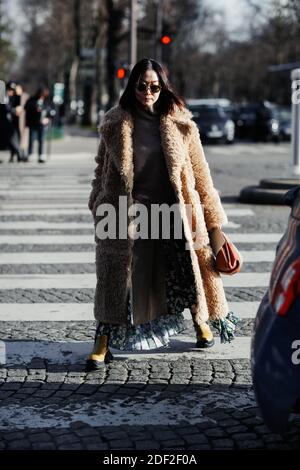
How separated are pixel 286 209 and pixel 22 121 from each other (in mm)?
11267

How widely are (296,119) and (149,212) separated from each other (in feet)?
32.4

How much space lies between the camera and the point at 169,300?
5.39m

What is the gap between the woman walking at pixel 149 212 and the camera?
17.1 ft

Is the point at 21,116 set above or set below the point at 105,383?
above

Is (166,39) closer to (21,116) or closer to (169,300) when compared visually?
(21,116)

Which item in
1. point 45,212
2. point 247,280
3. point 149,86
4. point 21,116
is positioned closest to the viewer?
point 149,86

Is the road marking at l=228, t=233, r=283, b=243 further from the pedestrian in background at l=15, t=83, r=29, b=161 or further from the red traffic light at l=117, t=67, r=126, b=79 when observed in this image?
the red traffic light at l=117, t=67, r=126, b=79

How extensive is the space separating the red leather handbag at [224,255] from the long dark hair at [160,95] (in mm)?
764

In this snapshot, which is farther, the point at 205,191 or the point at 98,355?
the point at 205,191

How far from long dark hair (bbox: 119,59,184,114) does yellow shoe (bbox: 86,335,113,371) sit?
1.30 m

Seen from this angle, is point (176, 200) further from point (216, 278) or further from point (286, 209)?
point (286, 209)

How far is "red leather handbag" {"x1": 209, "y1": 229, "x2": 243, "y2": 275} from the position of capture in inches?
212

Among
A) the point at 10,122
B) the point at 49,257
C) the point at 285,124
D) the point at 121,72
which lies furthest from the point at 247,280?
the point at 285,124
